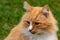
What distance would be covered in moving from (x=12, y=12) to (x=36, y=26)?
9.00 feet

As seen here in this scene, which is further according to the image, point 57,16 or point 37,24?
point 57,16

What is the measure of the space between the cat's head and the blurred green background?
1.76m

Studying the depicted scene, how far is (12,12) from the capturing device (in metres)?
8.64

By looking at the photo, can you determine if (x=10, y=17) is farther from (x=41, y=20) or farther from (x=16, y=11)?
(x=41, y=20)

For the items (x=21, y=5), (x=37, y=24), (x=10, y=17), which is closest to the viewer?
(x=37, y=24)

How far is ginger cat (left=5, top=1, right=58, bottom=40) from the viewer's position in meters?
5.99

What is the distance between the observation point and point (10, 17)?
841cm

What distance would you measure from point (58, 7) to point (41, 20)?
367 cm

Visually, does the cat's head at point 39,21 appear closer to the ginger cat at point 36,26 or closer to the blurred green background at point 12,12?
the ginger cat at point 36,26

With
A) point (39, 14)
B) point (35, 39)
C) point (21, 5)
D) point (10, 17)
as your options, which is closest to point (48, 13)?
point (39, 14)

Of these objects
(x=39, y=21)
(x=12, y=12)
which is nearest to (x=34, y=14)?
(x=39, y=21)

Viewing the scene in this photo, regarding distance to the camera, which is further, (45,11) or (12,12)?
(12,12)

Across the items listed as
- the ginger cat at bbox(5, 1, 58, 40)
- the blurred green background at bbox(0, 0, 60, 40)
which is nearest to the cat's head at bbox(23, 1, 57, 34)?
the ginger cat at bbox(5, 1, 58, 40)

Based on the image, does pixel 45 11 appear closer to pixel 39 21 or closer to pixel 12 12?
pixel 39 21
